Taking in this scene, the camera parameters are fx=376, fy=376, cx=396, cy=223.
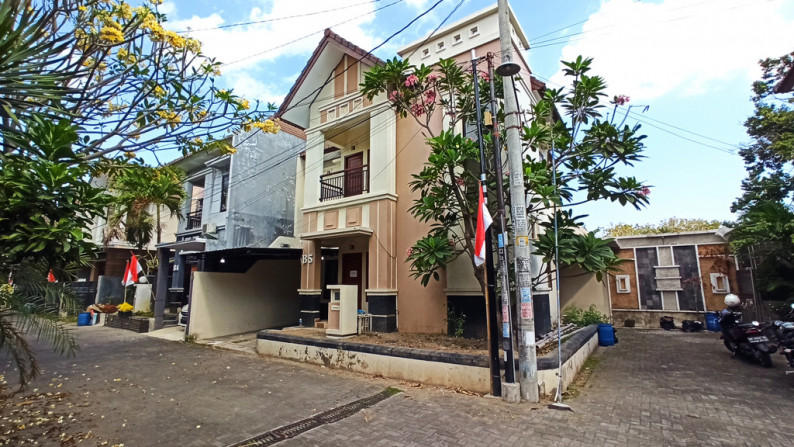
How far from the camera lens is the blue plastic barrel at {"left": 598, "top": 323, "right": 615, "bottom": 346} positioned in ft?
34.9

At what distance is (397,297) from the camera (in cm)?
999

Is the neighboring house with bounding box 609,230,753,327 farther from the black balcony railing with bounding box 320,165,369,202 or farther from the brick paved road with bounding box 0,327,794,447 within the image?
the black balcony railing with bounding box 320,165,369,202

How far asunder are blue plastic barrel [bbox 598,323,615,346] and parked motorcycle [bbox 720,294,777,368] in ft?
8.27

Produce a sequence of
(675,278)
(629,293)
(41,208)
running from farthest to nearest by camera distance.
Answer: (629,293) → (675,278) → (41,208)

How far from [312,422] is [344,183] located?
316 inches

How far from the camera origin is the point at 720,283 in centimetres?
1306

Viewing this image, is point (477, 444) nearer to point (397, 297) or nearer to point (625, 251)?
point (397, 297)

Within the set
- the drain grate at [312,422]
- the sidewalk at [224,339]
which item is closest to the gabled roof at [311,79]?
the sidewalk at [224,339]

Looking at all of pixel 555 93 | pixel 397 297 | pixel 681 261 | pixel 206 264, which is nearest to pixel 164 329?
pixel 206 264

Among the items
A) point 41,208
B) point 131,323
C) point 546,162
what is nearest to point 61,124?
point 41,208

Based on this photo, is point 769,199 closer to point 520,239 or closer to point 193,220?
point 520,239

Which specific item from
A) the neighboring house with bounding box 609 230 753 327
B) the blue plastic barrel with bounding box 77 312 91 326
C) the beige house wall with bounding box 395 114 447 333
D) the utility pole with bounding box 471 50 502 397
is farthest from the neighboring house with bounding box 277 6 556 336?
the blue plastic barrel with bounding box 77 312 91 326

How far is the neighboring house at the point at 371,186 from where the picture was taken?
947 cm

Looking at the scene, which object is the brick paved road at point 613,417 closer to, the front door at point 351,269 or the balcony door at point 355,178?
the front door at point 351,269
